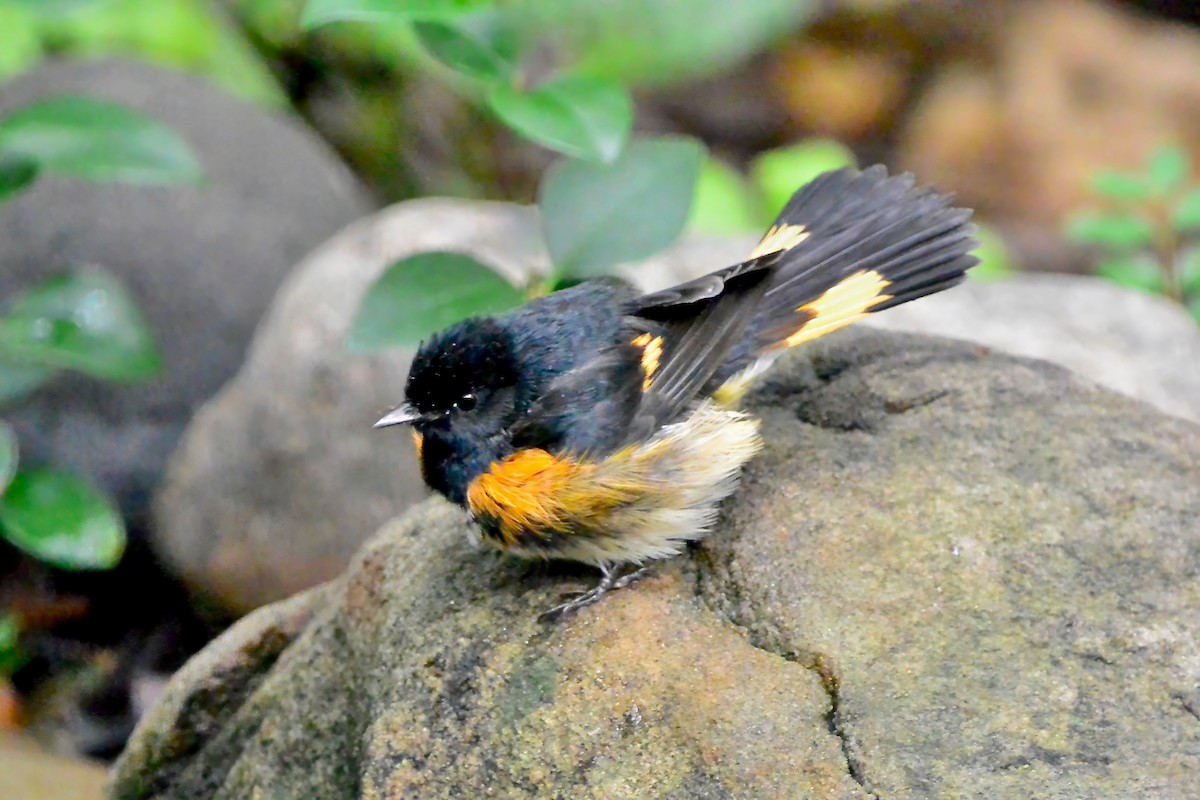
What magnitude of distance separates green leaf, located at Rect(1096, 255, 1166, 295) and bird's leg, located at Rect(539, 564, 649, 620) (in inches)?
137

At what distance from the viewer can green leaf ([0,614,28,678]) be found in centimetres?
407

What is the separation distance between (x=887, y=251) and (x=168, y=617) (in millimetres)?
3310

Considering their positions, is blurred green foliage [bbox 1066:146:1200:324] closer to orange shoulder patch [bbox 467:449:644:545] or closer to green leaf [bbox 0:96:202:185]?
orange shoulder patch [bbox 467:449:644:545]

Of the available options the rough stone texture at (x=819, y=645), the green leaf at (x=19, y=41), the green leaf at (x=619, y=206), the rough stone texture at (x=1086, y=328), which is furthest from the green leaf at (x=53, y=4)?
the rough stone texture at (x=1086, y=328)

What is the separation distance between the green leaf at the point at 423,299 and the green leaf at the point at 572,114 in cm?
42

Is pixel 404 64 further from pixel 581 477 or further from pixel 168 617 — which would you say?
pixel 581 477

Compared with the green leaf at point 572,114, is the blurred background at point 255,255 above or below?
below

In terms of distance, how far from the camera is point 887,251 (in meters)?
2.84

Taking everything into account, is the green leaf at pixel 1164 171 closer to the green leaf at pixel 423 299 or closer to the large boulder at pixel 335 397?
the large boulder at pixel 335 397

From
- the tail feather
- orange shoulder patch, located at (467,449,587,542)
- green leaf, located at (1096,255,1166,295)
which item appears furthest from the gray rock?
green leaf, located at (1096,255,1166,295)

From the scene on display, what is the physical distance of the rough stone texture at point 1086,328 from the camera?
14.3ft

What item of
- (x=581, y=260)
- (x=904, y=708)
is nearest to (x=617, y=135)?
(x=581, y=260)

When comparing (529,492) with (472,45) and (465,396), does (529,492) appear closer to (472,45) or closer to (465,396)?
(465,396)

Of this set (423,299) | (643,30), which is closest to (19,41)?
(643,30)
